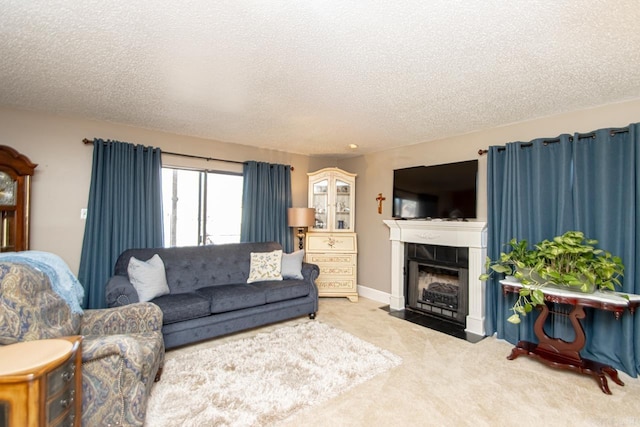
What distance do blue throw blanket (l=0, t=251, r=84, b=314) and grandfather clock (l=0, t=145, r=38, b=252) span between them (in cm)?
117

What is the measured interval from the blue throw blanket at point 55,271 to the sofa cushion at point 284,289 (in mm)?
1786

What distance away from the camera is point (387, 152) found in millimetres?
4770

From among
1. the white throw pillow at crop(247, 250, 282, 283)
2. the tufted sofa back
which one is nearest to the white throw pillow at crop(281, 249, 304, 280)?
the white throw pillow at crop(247, 250, 282, 283)

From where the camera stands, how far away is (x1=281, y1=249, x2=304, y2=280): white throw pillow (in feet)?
13.1

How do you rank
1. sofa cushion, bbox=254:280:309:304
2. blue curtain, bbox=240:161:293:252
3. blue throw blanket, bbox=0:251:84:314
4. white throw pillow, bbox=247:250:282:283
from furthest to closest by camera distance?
1. blue curtain, bbox=240:161:293:252
2. white throw pillow, bbox=247:250:282:283
3. sofa cushion, bbox=254:280:309:304
4. blue throw blanket, bbox=0:251:84:314

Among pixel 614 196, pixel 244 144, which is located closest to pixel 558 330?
pixel 614 196

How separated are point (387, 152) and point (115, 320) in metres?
4.00

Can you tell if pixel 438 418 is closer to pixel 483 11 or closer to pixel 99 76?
pixel 483 11

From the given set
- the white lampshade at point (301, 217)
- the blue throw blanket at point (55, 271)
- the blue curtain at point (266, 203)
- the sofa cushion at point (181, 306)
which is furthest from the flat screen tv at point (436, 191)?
the blue throw blanket at point (55, 271)

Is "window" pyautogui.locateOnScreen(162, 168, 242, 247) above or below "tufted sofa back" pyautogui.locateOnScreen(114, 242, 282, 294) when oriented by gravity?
above

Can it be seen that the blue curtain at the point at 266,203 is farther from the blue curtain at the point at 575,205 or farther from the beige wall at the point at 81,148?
the blue curtain at the point at 575,205

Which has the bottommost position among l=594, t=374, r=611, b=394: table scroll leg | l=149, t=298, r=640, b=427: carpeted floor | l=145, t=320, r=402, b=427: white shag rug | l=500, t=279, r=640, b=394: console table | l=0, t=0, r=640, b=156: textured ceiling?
l=149, t=298, r=640, b=427: carpeted floor

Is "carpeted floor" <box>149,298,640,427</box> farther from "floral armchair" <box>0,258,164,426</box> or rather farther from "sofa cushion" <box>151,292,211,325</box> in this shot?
"floral armchair" <box>0,258,164,426</box>

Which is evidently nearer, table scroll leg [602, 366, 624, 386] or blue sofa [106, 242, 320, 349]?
table scroll leg [602, 366, 624, 386]
